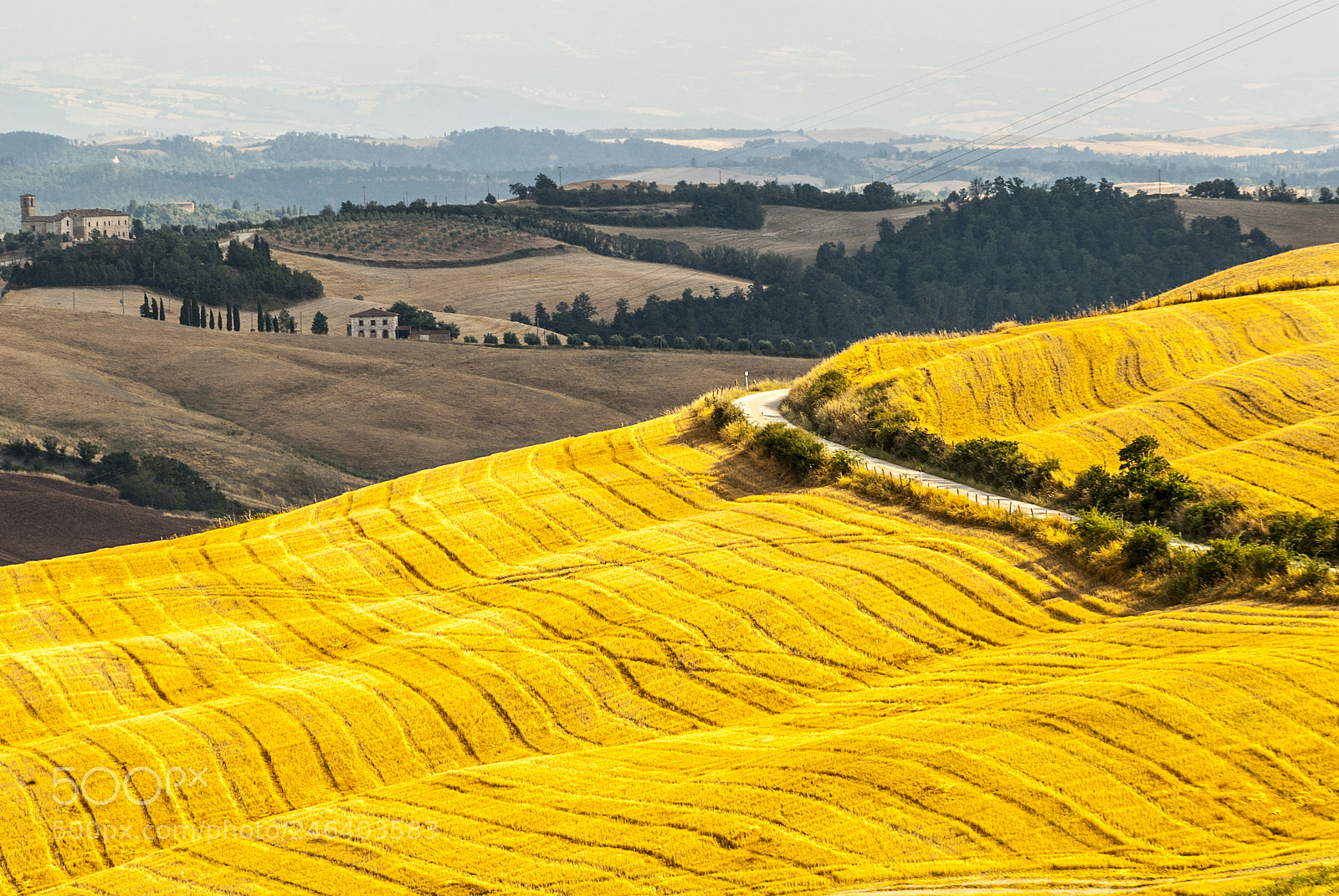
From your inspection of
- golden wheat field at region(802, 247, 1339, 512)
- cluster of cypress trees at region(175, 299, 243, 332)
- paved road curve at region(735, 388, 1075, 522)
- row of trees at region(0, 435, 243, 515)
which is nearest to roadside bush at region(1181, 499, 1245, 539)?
golden wheat field at region(802, 247, 1339, 512)

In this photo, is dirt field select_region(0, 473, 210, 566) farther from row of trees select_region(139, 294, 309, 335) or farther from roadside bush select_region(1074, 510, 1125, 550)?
row of trees select_region(139, 294, 309, 335)

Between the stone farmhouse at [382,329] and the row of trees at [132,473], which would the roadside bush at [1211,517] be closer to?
the row of trees at [132,473]

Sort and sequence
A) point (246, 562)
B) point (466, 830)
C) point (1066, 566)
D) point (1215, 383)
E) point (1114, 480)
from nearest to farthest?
point (466, 830) → point (1066, 566) → point (1114, 480) → point (246, 562) → point (1215, 383)

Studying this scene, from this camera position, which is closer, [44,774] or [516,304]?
[44,774]

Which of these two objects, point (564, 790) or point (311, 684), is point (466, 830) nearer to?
point (564, 790)

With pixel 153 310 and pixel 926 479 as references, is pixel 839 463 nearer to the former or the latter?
pixel 926 479

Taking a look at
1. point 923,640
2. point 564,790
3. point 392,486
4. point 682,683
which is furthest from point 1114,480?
point 392,486

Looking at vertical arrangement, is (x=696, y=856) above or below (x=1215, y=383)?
below
